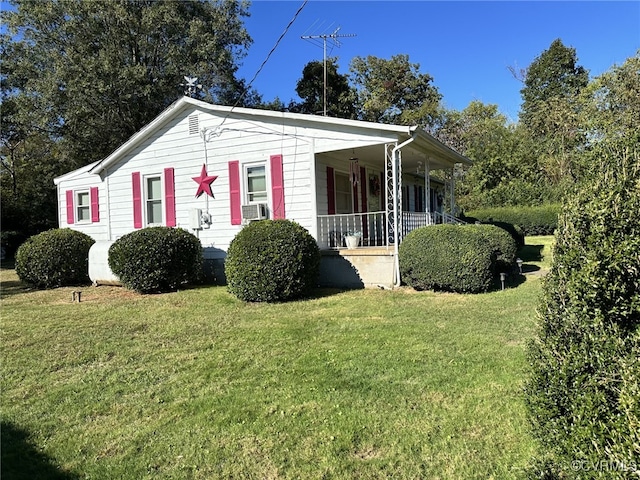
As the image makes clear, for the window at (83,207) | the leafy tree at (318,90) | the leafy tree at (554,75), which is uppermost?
the leafy tree at (554,75)

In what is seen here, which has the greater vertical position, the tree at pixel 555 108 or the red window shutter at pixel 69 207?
the tree at pixel 555 108

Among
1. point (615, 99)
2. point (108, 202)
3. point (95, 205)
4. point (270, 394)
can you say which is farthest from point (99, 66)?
point (615, 99)

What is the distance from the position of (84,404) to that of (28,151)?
82.8ft

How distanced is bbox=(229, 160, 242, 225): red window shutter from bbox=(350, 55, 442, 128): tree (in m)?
20.3

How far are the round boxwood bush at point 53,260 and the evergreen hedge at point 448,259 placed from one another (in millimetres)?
8015

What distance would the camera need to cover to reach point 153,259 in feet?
29.8

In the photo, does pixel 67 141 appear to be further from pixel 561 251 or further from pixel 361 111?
pixel 561 251

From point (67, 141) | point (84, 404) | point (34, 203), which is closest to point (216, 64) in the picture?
point (67, 141)

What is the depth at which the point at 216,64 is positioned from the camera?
19.6m

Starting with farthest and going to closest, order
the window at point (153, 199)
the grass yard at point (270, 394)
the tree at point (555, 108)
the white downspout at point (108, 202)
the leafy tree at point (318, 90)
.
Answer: the leafy tree at point (318, 90), the tree at point (555, 108), the white downspout at point (108, 202), the window at point (153, 199), the grass yard at point (270, 394)

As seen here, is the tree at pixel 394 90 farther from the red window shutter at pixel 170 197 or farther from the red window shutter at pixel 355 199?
the red window shutter at pixel 170 197

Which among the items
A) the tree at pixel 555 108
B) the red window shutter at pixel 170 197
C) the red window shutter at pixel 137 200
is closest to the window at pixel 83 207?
the red window shutter at pixel 137 200

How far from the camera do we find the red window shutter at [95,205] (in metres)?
13.2

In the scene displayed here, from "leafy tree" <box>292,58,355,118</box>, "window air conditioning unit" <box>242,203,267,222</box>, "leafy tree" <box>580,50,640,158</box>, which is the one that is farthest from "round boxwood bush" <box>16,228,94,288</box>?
"leafy tree" <box>292,58,355,118</box>
